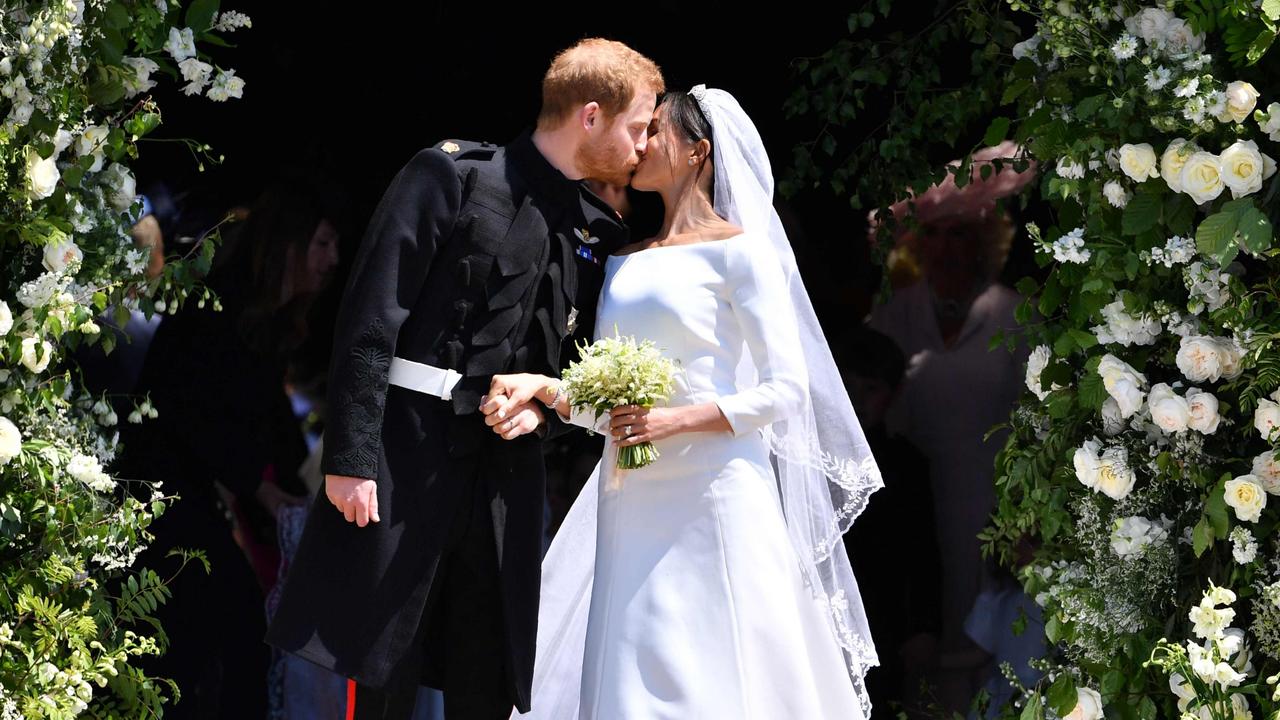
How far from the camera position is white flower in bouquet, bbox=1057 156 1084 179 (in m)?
3.62

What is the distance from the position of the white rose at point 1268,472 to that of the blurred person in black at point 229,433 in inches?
119

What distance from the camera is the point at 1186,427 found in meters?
3.48

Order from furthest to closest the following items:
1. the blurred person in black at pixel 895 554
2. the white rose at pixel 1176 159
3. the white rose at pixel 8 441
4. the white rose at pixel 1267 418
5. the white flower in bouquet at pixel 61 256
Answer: the blurred person in black at pixel 895 554 < the white rose at pixel 1176 159 < the white rose at pixel 1267 418 < the white flower in bouquet at pixel 61 256 < the white rose at pixel 8 441

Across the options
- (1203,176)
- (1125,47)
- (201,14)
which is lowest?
(1203,176)

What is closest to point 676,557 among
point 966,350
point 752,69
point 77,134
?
point 77,134

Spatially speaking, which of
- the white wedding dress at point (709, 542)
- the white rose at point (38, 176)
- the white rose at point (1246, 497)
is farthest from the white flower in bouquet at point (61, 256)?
the white rose at point (1246, 497)

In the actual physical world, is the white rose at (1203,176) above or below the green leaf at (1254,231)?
above

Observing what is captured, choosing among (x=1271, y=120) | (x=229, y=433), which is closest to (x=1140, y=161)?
(x=1271, y=120)

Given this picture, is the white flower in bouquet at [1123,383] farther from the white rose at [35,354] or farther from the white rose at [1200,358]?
the white rose at [35,354]

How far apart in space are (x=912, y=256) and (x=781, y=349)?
74.2 inches

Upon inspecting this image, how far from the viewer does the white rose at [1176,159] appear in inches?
134

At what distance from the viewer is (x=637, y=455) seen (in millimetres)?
3402

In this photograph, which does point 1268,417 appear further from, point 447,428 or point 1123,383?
point 447,428

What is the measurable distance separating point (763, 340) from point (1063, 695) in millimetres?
1202
